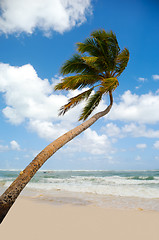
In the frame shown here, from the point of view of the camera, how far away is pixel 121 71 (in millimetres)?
8086

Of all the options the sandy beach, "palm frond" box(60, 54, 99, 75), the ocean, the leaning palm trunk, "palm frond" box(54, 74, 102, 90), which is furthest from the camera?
the ocean

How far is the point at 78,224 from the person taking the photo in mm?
5289

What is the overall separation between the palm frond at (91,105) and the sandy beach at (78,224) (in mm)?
4185

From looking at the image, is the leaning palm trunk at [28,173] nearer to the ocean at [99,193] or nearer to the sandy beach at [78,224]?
the sandy beach at [78,224]

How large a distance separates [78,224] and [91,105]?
5.04 meters

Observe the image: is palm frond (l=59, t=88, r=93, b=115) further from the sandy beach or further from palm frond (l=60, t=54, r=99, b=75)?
the sandy beach

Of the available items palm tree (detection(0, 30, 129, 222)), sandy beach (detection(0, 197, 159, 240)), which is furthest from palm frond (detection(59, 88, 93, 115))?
sandy beach (detection(0, 197, 159, 240))

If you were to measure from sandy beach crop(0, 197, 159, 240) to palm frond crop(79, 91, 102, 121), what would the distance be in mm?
4185

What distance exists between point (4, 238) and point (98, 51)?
302 inches

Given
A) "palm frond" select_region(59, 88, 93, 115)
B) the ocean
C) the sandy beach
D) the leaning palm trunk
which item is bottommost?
the sandy beach

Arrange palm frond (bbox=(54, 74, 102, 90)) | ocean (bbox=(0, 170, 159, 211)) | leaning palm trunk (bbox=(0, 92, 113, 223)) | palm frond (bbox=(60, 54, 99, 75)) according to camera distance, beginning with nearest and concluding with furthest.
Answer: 1. leaning palm trunk (bbox=(0, 92, 113, 223))
2. palm frond (bbox=(54, 74, 102, 90))
3. palm frond (bbox=(60, 54, 99, 75))
4. ocean (bbox=(0, 170, 159, 211))

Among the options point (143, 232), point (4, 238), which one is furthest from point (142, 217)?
point (4, 238)

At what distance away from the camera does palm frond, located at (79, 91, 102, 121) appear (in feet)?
27.1

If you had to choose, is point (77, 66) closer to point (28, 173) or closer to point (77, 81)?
point (77, 81)
